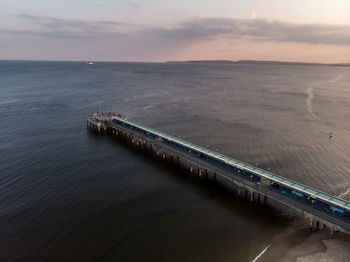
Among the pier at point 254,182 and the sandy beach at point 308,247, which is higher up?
the pier at point 254,182

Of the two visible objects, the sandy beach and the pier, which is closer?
the sandy beach

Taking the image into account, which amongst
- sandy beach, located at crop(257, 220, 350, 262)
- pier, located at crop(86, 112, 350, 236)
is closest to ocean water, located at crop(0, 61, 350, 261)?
sandy beach, located at crop(257, 220, 350, 262)

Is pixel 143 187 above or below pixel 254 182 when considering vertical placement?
below

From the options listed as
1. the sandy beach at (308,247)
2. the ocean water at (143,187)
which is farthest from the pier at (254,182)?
the ocean water at (143,187)

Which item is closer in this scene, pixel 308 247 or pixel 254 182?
pixel 308 247

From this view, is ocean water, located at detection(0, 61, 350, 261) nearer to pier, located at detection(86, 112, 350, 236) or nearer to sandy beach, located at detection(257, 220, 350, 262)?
sandy beach, located at detection(257, 220, 350, 262)

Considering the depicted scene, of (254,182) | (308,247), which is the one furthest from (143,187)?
(308,247)

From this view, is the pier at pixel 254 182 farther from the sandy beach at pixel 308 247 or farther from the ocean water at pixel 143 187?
the ocean water at pixel 143 187

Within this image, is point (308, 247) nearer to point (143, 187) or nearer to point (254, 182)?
point (254, 182)

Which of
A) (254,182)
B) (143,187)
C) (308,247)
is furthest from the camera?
(143,187)

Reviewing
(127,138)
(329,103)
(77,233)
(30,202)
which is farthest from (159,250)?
(329,103)
